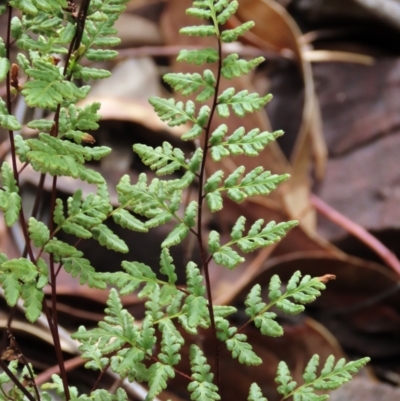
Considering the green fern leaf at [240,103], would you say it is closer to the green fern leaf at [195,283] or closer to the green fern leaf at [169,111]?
the green fern leaf at [169,111]

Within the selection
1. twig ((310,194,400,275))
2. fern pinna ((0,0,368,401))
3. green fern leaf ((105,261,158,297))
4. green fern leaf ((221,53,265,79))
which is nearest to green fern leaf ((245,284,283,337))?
fern pinna ((0,0,368,401))

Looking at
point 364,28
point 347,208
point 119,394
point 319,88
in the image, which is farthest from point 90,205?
point 364,28

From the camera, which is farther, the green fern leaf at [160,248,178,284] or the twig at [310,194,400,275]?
the twig at [310,194,400,275]

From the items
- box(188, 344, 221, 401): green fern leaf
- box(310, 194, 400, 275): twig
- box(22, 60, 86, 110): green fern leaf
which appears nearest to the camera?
box(22, 60, 86, 110): green fern leaf

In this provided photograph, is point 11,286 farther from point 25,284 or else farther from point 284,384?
point 284,384

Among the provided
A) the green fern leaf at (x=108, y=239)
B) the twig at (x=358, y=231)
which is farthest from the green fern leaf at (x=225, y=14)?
the twig at (x=358, y=231)

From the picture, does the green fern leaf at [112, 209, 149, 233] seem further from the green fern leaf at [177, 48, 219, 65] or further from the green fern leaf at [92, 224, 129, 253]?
the green fern leaf at [177, 48, 219, 65]
